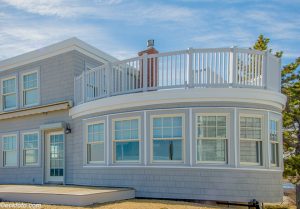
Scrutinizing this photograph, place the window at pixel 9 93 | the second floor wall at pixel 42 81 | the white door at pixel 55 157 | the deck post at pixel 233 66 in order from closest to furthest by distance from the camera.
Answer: the deck post at pixel 233 66 → the white door at pixel 55 157 → the second floor wall at pixel 42 81 → the window at pixel 9 93

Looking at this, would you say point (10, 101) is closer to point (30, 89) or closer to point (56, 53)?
point (30, 89)

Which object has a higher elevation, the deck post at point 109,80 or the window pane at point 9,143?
the deck post at point 109,80

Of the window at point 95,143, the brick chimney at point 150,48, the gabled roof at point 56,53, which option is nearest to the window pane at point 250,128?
the window at point 95,143

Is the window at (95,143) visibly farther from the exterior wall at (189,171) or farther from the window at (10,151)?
the window at (10,151)

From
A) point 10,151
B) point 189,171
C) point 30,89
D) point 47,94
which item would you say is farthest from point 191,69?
point 10,151

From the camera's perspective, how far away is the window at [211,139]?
9969mm

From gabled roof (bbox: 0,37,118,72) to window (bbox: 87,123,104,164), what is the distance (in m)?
3.49

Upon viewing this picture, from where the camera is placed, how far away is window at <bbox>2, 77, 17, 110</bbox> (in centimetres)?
1586

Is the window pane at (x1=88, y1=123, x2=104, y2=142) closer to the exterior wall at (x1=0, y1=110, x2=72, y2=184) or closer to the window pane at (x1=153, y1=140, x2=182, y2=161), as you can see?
the exterior wall at (x1=0, y1=110, x2=72, y2=184)

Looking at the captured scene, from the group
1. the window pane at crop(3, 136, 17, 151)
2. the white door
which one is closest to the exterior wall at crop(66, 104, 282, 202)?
the white door

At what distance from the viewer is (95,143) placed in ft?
39.6

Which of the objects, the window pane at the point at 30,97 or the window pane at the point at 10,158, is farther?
the window pane at the point at 10,158

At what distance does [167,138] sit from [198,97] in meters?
1.50

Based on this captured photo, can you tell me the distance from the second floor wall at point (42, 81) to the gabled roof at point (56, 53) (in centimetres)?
15
